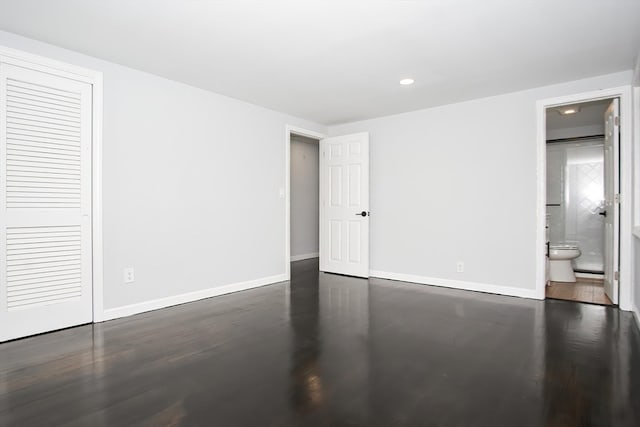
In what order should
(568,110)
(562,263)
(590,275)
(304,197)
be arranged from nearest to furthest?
(568,110)
(562,263)
(590,275)
(304,197)

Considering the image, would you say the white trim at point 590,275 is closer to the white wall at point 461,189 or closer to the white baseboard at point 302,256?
the white wall at point 461,189

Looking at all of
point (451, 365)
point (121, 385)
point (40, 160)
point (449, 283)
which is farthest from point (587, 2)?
point (40, 160)

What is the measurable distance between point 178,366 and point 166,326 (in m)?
Result: 0.91

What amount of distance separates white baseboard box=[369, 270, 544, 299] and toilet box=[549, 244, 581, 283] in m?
1.36

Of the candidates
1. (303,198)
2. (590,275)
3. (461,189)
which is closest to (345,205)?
(461,189)

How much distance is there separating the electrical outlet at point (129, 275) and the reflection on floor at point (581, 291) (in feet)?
14.7

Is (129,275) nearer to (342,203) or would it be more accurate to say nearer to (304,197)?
(342,203)

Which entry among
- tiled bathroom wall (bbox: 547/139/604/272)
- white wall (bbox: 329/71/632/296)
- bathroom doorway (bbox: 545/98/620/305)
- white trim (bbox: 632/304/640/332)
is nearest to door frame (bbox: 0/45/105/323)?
white wall (bbox: 329/71/632/296)

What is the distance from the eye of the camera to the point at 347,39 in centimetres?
281

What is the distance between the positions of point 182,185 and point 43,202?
123 cm

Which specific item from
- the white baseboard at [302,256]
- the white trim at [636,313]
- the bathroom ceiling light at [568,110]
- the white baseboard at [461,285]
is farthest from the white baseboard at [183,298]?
the bathroom ceiling light at [568,110]

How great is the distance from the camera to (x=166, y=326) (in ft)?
10.3

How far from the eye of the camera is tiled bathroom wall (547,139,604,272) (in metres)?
5.54

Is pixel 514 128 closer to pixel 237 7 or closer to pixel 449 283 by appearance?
pixel 449 283
